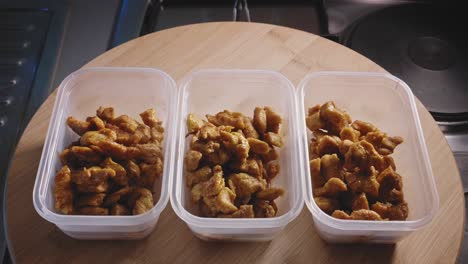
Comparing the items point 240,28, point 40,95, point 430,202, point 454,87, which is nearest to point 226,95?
point 240,28

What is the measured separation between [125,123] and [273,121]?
1.05 ft

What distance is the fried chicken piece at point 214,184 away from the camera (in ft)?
2.85

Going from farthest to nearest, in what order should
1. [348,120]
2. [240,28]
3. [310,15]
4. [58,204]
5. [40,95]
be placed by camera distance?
[310,15]
[40,95]
[240,28]
[348,120]
[58,204]

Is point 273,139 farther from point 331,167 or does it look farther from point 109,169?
point 109,169

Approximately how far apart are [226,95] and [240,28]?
25 cm

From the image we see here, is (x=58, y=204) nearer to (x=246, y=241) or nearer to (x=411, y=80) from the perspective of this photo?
(x=246, y=241)

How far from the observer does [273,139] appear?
3.20 feet

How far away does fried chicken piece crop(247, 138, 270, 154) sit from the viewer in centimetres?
95

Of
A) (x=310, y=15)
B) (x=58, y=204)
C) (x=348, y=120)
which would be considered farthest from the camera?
(x=310, y=15)

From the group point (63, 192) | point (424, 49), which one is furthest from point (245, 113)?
point (424, 49)

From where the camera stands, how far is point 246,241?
926 millimetres

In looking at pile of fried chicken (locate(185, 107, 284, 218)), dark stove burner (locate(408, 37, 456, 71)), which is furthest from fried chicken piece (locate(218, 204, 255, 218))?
dark stove burner (locate(408, 37, 456, 71))

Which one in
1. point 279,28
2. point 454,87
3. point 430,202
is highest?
point 279,28

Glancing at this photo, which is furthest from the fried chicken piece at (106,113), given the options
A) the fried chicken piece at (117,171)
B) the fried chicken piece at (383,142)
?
the fried chicken piece at (383,142)
